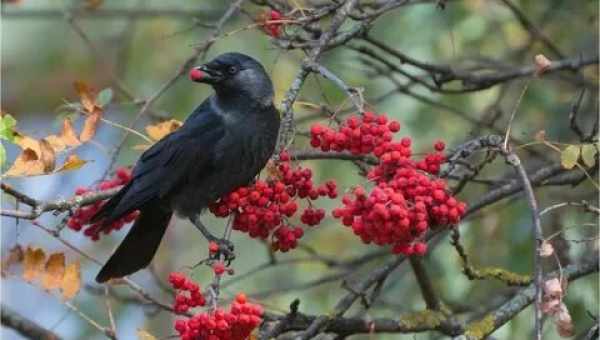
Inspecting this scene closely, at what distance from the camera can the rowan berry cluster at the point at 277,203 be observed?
10.9 ft

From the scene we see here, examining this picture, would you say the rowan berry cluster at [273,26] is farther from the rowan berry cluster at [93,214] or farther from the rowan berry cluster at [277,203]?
the rowan berry cluster at [93,214]

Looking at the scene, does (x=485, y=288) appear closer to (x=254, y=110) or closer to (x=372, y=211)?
(x=254, y=110)

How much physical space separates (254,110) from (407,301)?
61.2 inches

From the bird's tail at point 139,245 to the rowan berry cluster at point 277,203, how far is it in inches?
38.0

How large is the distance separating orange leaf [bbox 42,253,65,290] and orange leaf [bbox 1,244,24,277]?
131mm

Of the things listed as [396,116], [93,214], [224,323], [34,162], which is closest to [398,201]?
[224,323]

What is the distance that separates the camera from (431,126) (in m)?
5.70

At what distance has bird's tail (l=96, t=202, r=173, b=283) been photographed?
424 centimetres

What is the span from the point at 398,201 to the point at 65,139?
3.88 ft

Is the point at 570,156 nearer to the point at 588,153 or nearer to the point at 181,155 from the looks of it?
the point at 588,153

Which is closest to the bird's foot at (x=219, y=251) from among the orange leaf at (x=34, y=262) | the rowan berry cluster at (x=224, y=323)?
the rowan berry cluster at (x=224, y=323)

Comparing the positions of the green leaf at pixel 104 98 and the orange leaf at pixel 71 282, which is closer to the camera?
the orange leaf at pixel 71 282

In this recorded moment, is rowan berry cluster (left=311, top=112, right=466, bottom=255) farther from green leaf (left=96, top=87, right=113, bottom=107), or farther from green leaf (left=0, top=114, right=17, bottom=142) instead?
green leaf (left=96, top=87, right=113, bottom=107)

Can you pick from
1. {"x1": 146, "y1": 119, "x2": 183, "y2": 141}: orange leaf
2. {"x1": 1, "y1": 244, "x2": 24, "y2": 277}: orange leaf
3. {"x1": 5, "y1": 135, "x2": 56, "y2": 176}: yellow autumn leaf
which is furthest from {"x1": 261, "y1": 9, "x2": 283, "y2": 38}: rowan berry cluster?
{"x1": 1, "y1": 244, "x2": 24, "y2": 277}: orange leaf
